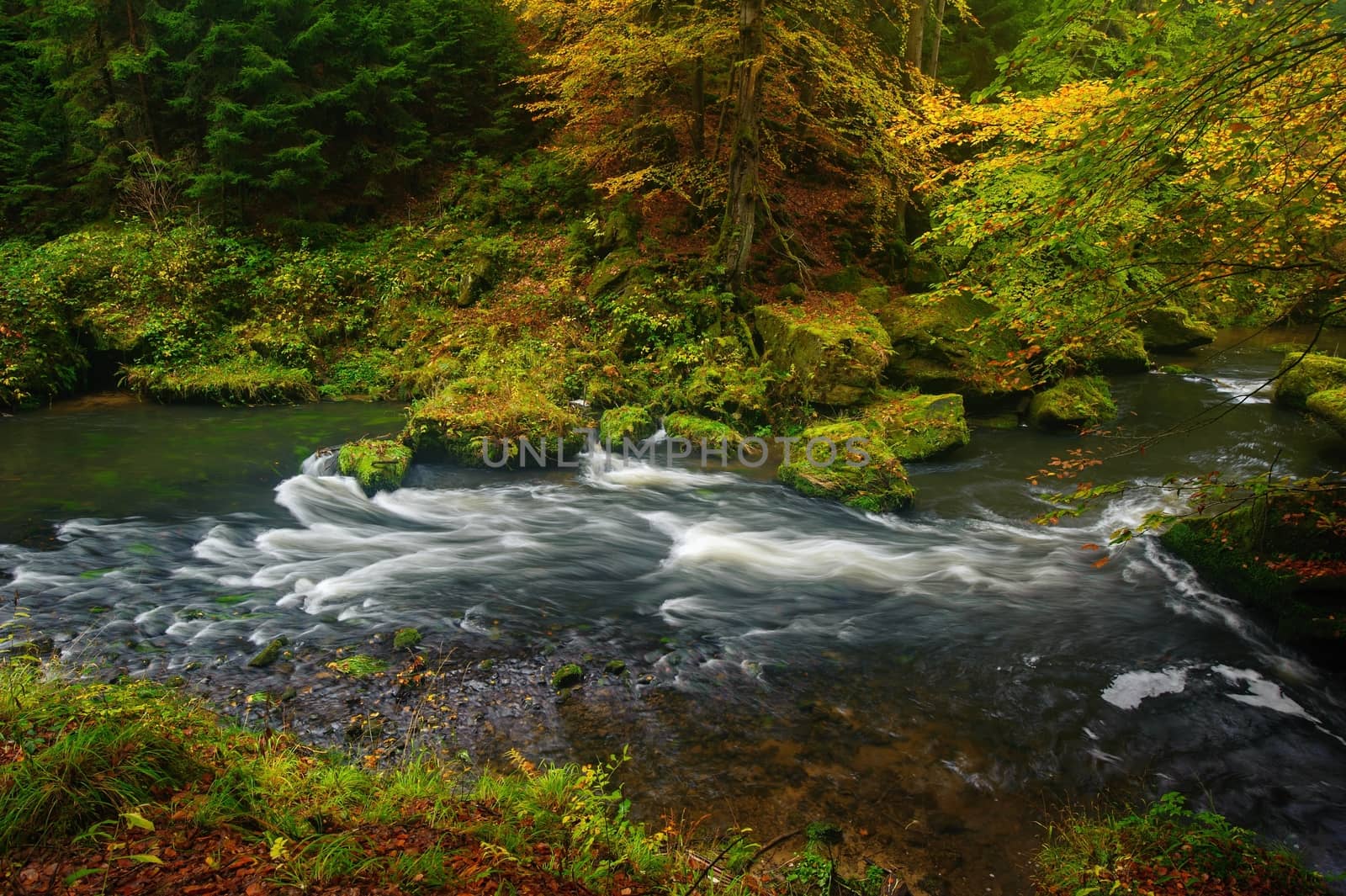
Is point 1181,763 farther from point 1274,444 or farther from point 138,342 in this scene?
point 138,342

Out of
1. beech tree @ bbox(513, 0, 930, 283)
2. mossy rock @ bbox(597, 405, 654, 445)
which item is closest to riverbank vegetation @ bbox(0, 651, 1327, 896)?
mossy rock @ bbox(597, 405, 654, 445)

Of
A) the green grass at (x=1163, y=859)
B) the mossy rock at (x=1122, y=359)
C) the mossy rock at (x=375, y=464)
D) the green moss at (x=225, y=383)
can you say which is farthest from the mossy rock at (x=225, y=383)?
the mossy rock at (x=1122, y=359)

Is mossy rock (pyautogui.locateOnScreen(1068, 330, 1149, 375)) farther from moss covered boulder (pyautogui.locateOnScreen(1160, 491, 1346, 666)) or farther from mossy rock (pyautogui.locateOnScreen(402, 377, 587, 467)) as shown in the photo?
mossy rock (pyautogui.locateOnScreen(402, 377, 587, 467))

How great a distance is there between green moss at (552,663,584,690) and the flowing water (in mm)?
321

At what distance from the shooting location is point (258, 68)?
14.5 metres

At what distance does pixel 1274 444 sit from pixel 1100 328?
31.3 ft

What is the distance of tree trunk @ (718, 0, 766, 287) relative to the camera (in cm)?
1151

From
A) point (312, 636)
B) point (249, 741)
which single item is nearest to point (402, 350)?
point (312, 636)

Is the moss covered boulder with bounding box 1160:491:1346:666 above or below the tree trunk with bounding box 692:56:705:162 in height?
below

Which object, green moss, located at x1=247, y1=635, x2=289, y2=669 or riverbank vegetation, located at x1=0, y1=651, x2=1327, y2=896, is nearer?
riverbank vegetation, located at x1=0, y1=651, x2=1327, y2=896

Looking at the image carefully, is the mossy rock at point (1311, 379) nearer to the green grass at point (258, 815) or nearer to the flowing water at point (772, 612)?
the flowing water at point (772, 612)

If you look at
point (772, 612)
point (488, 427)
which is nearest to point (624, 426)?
point (488, 427)

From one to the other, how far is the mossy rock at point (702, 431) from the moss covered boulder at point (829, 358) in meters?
1.43

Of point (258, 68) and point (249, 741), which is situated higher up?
point (258, 68)
